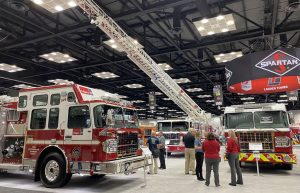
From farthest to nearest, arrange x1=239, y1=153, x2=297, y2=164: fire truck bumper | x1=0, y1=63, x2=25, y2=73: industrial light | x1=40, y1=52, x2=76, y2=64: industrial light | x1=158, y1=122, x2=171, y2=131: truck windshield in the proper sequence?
1. x1=0, y1=63, x2=25, y2=73: industrial light
2. x1=158, y1=122, x2=171, y2=131: truck windshield
3. x1=40, y1=52, x2=76, y2=64: industrial light
4. x1=239, y1=153, x2=297, y2=164: fire truck bumper

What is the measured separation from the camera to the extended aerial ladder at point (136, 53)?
1176 centimetres

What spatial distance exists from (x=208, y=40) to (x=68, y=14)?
8.86 metres

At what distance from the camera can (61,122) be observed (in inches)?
343

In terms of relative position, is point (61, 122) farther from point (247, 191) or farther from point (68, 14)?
point (68, 14)

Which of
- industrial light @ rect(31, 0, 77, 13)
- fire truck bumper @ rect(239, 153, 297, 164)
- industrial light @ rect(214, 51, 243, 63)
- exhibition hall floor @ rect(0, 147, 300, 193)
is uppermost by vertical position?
industrial light @ rect(214, 51, 243, 63)

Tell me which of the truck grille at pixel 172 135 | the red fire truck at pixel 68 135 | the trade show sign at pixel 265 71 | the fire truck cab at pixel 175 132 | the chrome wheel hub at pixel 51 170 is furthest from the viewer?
the truck grille at pixel 172 135

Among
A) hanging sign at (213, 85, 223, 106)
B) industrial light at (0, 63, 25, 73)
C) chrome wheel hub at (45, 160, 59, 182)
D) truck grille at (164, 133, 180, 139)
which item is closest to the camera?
chrome wheel hub at (45, 160, 59, 182)

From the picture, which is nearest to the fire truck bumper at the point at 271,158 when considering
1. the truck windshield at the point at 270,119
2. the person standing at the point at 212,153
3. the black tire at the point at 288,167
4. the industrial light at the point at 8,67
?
the truck windshield at the point at 270,119

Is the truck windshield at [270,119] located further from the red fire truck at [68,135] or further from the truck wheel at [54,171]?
the truck wheel at [54,171]

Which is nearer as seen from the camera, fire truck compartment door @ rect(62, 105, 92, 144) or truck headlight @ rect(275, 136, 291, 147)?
fire truck compartment door @ rect(62, 105, 92, 144)

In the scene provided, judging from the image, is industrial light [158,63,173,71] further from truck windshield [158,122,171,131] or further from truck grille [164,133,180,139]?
truck grille [164,133,180,139]

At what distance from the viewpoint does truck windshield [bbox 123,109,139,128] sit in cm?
936

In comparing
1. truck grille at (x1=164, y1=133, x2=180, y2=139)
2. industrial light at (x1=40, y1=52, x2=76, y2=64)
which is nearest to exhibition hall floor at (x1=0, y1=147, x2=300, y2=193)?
truck grille at (x1=164, y1=133, x2=180, y2=139)

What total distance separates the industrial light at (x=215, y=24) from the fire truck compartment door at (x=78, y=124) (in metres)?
6.95
